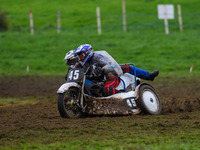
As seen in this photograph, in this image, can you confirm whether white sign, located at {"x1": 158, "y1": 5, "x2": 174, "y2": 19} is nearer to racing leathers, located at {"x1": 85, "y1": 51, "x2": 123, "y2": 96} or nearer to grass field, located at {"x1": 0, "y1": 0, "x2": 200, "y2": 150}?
grass field, located at {"x1": 0, "y1": 0, "x2": 200, "y2": 150}

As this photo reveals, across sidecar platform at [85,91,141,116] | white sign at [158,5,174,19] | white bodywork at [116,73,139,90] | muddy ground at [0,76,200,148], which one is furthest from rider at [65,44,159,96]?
white sign at [158,5,174,19]

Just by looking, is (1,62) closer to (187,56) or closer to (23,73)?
(23,73)

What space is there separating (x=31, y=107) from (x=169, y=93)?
487cm

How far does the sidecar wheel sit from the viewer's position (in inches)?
378

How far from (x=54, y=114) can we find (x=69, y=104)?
1.25 meters

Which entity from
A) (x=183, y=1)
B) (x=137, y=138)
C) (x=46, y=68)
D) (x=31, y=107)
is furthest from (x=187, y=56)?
(x=183, y=1)

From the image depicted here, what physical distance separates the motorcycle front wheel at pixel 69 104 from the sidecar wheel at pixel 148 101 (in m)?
1.35

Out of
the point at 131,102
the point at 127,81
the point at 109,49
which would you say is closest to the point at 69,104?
the point at 131,102

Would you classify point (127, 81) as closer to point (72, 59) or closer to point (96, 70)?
point (96, 70)

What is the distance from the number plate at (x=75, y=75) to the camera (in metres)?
9.30

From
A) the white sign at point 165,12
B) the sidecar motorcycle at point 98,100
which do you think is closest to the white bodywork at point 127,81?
the sidecar motorcycle at point 98,100

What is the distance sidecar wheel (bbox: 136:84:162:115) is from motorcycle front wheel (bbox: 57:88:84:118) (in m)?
1.35

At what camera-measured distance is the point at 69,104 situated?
366 inches

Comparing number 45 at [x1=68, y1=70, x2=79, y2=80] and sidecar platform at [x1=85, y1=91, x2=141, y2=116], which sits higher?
number 45 at [x1=68, y1=70, x2=79, y2=80]
